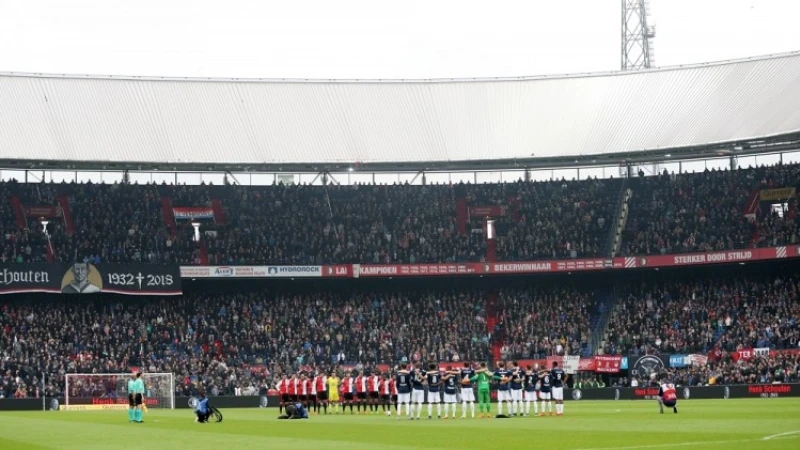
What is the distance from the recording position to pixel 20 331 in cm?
6806

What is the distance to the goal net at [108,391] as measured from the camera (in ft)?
202

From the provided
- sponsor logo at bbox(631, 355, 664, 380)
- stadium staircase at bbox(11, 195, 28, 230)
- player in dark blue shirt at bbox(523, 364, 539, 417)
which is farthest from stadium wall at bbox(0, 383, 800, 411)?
player in dark blue shirt at bbox(523, 364, 539, 417)

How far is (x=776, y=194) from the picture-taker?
7175cm

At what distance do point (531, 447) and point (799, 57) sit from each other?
183 feet

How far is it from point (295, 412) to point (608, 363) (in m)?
28.5

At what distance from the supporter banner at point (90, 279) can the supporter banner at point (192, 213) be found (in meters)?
5.27

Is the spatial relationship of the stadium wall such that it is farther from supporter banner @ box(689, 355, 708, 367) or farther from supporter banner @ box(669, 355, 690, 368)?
supporter banner @ box(689, 355, 708, 367)

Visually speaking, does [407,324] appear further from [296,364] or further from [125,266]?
[125,266]

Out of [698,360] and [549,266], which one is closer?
[698,360]

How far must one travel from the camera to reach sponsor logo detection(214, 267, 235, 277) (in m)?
72.7

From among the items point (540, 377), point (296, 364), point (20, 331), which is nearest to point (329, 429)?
point (540, 377)

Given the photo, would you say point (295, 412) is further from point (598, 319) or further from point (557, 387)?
point (598, 319)

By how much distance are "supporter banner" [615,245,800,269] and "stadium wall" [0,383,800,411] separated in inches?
429

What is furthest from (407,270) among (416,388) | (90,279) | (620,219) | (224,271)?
(416,388)
